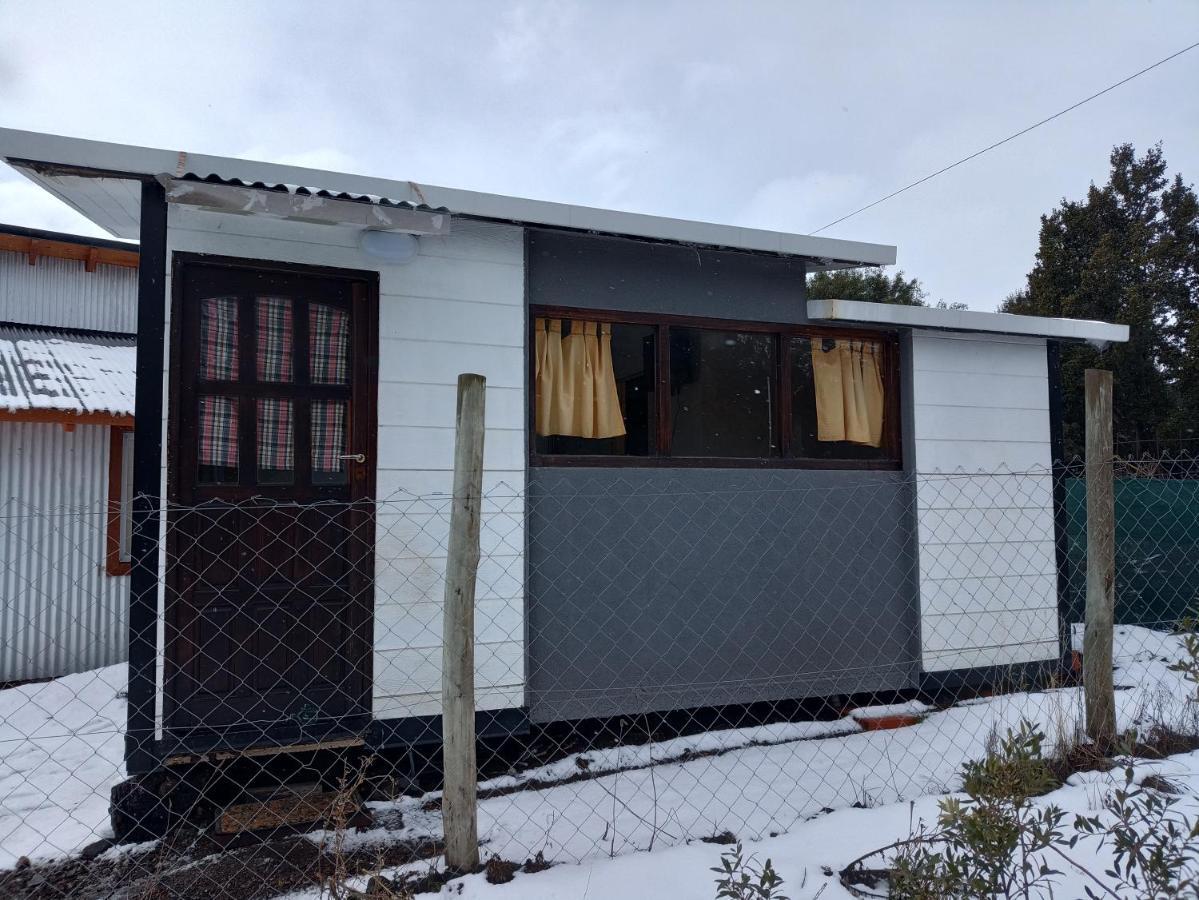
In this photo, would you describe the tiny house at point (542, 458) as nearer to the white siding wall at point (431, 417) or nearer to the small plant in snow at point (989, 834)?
the white siding wall at point (431, 417)

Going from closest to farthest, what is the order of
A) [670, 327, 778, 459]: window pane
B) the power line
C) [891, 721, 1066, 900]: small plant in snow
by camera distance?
[891, 721, 1066, 900]: small plant in snow → [670, 327, 778, 459]: window pane → the power line

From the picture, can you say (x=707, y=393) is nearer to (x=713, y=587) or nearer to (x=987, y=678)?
(x=713, y=587)

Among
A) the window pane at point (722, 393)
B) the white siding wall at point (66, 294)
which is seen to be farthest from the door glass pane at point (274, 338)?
the white siding wall at point (66, 294)

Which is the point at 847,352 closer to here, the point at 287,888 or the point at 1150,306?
the point at 287,888

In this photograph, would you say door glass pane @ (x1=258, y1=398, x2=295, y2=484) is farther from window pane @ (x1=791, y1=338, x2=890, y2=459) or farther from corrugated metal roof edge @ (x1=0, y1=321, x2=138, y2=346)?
corrugated metal roof edge @ (x1=0, y1=321, x2=138, y2=346)

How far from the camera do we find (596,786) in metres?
3.88

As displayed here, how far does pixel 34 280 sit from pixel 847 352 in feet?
27.5

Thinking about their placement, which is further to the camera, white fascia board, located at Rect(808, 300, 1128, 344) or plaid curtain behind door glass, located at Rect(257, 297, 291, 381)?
white fascia board, located at Rect(808, 300, 1128, 344)

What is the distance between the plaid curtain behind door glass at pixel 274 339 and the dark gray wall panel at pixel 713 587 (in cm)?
150

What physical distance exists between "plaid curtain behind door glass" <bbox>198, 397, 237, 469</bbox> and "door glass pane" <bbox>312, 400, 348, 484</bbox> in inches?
15.4

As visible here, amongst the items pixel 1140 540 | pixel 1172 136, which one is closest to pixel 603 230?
pixel 1140 540

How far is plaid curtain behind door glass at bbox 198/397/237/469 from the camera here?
384cm

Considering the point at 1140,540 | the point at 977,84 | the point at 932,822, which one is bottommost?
the point at 932,822

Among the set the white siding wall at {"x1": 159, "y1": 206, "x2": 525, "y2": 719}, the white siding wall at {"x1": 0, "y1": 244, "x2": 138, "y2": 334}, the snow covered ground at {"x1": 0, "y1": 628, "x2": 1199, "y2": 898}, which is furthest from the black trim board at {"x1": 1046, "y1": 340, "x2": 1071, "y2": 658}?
the white siding wall at {"x1": 0, "y1": 244, "x2": 138, "y2": 334}
